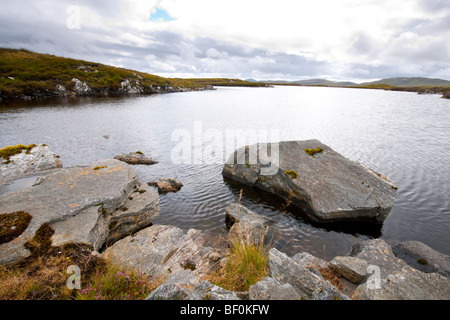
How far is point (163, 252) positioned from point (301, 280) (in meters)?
6.30

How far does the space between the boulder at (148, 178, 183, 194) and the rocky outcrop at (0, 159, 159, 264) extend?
2582 millimetres

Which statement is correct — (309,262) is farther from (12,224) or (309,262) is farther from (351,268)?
(12,224)

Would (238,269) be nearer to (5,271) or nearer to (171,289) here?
(171,289)

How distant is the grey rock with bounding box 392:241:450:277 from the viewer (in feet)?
30.2

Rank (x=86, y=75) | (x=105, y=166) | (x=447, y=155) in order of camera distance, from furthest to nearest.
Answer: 1. (x=86, y=75)
2. (x=447, y=155)
3. (x=105, y=166)

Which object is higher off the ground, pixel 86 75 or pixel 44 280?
pixel 86 75

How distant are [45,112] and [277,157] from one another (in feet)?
178

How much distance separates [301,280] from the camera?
5.83m

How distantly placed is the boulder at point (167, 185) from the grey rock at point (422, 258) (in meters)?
14.4

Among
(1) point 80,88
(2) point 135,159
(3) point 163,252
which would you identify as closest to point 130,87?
(1) point 80,88

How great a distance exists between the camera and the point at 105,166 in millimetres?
14617

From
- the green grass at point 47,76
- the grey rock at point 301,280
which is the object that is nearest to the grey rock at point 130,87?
the green grass at point 47,76
